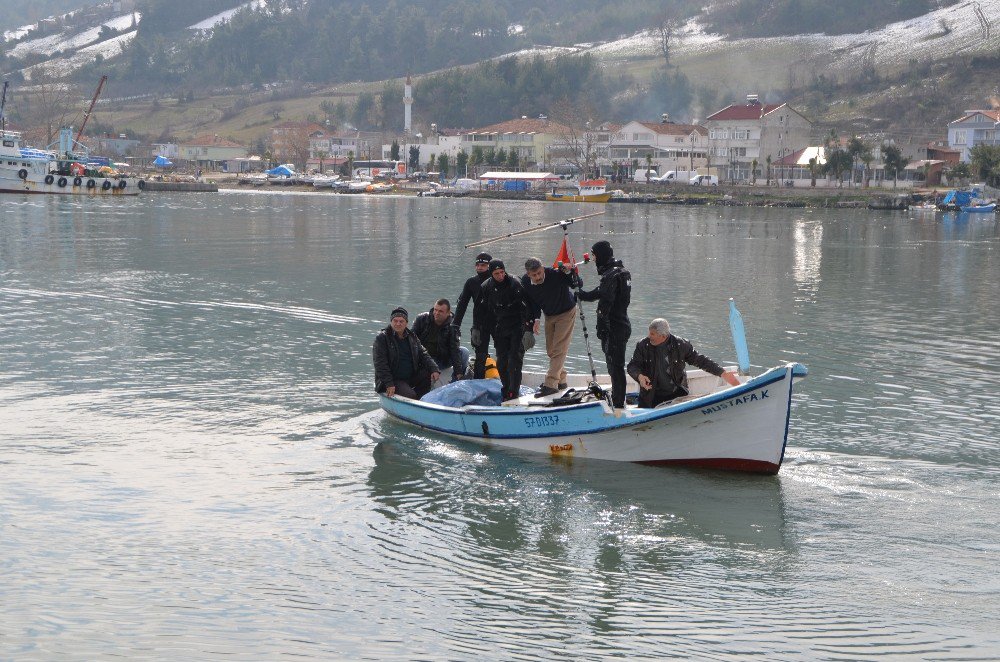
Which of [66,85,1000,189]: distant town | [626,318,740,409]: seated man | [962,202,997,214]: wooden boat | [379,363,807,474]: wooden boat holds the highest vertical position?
[66,85,1000,189]: distant town

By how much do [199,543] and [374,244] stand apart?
156 ft

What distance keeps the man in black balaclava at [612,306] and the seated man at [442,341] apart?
279cm

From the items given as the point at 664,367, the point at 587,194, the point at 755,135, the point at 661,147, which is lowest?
the point at 664,367

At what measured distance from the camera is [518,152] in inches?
7407

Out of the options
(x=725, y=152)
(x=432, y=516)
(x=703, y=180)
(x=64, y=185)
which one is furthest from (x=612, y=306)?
(x=725, y=152)

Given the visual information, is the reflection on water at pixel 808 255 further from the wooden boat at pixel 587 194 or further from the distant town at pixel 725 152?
the distant town at pixel 725 152

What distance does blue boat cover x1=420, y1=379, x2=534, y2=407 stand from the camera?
17219mm

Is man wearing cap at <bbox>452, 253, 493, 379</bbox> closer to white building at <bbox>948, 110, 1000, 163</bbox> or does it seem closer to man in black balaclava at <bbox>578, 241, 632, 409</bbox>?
man in black balaclava at <bbox>578, 241, 632, 409</bbox>

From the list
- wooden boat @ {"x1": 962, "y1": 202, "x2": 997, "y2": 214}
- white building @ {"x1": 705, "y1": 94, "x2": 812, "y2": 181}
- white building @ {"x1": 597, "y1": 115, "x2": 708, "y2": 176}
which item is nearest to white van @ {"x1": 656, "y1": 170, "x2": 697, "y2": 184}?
white building @ {"x1": 705, "y1": 94, "x2": 812, "y2": 181}

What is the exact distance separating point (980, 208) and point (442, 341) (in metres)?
103

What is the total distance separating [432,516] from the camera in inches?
552

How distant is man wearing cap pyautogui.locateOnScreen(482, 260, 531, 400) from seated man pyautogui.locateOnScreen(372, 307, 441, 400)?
4.81 ft

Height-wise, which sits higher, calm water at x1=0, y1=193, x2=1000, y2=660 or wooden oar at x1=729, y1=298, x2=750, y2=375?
wooden oar at x1=729, y1=298, x2=750, y2=375

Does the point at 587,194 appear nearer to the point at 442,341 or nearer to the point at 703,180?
the point at 703,180
